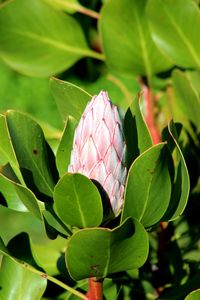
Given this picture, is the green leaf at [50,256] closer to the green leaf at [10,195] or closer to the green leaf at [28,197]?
the green leaf at [10,195]

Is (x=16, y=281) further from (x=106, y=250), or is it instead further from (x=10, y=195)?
(x=106, y=250)

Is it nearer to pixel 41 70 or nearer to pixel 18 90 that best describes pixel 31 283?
pixel 41 70

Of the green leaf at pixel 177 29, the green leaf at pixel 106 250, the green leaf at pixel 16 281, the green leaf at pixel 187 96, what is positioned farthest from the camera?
the green leaf at pixel 177 29

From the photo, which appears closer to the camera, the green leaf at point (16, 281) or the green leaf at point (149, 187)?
the green leaf at point (149, 187)

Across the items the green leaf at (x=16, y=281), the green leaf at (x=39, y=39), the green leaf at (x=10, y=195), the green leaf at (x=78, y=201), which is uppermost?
the green leaf at (x=78, y=201)

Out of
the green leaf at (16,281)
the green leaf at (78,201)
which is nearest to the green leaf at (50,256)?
the green leaf at (16,281)

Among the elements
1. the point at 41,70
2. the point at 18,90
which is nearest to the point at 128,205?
the point at 41,70
